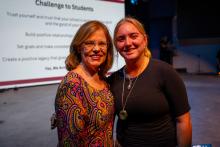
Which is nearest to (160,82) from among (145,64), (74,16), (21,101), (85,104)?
(145,64)

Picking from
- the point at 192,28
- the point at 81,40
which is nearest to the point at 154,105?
the point at 81,40

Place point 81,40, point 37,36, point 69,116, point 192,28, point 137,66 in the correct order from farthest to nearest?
point 192,28 < point 37,36 < point 137,66 < point 81,40 < point 69,116

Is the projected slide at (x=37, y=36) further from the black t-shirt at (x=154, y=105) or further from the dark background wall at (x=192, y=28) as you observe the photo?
the dark background wall at (x=192, y=28)

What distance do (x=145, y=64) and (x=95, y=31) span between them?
32cm

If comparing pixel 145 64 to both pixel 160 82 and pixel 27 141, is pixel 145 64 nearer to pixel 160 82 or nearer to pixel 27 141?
pixel 160 82

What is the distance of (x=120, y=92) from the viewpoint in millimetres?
1223

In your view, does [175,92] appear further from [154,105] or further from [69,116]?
[69,116]

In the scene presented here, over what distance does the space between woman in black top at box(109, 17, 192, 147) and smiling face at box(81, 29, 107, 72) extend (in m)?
0.11

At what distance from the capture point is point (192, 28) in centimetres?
800

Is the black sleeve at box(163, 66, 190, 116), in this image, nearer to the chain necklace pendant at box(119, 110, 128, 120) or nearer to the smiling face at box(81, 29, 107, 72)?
the chain necklace pendant at box(119, 110, 128, 120)

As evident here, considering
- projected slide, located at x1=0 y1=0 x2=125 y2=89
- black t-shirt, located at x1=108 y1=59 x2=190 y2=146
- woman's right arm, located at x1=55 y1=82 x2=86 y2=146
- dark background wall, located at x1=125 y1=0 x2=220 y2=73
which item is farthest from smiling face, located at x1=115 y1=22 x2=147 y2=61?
dark background wall, located at x1=125 y1=0 x2=220 y2=73

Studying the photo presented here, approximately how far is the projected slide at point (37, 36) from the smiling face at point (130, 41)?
51cm

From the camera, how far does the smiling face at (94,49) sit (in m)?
1.10

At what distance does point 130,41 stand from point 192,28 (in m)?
7.42
